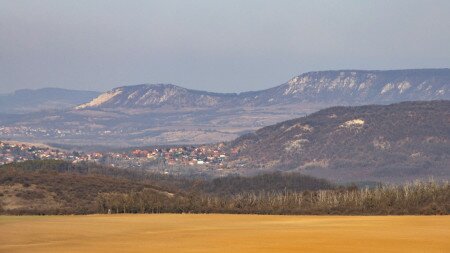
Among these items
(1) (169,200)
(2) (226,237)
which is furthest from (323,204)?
(2) (226,237)

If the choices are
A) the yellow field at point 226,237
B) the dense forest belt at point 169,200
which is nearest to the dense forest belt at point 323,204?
the dense forest belt at point 169,200

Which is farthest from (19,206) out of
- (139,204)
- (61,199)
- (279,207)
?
(279,207)

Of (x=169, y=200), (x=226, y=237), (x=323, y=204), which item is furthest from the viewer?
(x=169, y=200)

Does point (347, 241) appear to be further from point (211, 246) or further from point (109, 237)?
point (109, 237)

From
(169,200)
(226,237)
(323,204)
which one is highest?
(226,237)

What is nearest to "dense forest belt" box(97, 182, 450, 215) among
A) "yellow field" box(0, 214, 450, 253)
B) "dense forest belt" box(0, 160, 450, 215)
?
"dense forest belt" box(0, 160, 450, 215)

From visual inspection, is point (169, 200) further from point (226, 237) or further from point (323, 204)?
point (226, 237)

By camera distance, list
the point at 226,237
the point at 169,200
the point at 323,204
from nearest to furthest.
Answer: the point at 226,237 < the point at 323,204 < the point at 169,200

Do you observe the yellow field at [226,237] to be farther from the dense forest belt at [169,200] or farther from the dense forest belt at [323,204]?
the dense forest belt at [169,200]

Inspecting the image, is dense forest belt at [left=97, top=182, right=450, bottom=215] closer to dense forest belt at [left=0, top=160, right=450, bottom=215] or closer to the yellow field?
dense forest belt at [left=0, top=160, right=450, bottom=215]
